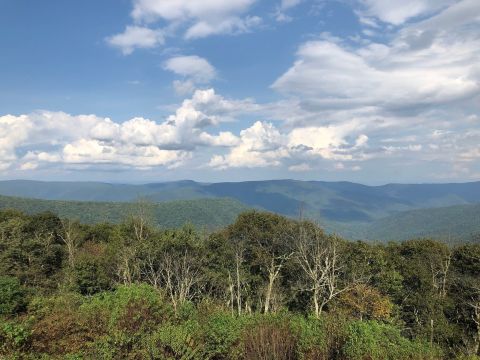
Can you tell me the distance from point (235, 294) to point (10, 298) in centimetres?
3527

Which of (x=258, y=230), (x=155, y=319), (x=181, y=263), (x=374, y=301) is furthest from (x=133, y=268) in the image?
(x=155, y=319)

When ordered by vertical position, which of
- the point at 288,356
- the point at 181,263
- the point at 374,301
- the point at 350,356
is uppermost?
the point at 350,356

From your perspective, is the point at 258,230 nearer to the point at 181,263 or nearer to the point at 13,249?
the point at 181,263

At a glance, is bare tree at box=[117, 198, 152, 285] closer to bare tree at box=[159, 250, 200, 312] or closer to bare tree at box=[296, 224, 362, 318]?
bare tree at box=[159, 250, 200, 312]

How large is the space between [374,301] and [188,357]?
114 feet

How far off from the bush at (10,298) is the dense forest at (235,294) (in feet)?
0.25

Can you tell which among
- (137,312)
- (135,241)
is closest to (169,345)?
(137,312)

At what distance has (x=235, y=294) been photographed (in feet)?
181

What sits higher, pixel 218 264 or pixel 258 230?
pixel 258 230

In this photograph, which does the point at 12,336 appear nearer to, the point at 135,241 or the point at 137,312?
the point at 137,312

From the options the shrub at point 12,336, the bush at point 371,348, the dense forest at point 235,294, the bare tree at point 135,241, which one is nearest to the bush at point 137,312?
the dense forest at point 235,294

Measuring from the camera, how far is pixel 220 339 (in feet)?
57.7

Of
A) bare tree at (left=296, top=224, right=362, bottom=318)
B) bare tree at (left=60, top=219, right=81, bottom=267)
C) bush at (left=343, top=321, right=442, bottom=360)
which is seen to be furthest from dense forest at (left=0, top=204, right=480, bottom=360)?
bare tree at (left=60, top=219, right=81, bottom=267)

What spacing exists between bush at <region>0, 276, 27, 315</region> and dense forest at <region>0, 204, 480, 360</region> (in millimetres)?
77
